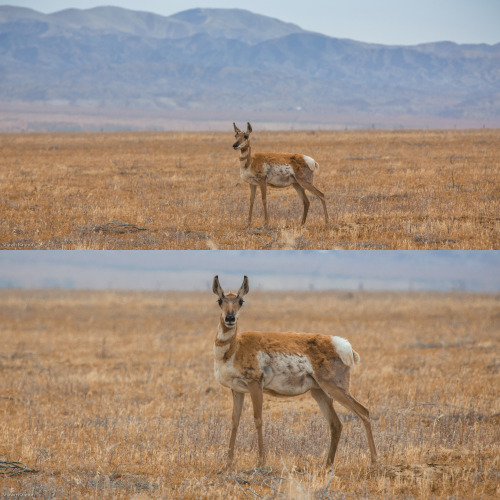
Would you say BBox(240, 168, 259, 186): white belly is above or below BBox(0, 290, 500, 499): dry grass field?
above

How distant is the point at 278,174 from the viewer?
15578 mm

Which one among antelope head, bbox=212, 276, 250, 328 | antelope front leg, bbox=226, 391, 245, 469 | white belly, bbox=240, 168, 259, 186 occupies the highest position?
white belly, bbox=240, 168, 259, 186

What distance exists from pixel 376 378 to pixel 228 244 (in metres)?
5.29

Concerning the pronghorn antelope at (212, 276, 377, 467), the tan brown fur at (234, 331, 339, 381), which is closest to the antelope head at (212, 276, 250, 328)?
the pronghorn antelope at (212, 276, 377, 467)

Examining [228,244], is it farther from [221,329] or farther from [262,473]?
[262,473]

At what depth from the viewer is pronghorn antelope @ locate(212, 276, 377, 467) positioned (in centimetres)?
933

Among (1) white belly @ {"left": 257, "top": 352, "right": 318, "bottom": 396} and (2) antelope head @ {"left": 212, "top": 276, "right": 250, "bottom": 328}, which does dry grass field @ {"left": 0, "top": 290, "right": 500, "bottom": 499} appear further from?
(2) antelope head @ {"left": 212, "top": 276, "right": 250, "bottom": 328}

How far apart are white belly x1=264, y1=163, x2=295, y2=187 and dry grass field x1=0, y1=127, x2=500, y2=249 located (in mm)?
1231

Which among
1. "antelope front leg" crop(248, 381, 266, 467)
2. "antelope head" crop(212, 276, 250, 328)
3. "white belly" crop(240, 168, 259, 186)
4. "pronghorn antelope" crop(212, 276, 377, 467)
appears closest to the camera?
→ "antelope head" crop(212, 276, 250, 328)

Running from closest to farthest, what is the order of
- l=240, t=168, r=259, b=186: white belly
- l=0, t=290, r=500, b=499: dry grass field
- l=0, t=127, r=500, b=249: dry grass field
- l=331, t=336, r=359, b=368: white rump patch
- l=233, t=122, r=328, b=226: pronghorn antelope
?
l=0, t=290, r=500, b=499: dry grass field → l=331, t=336, r=359, b=368: white rump patch → l=233, t=122, r=328, b=226: pronghorn antelope → l=240, t=168, r=259, b=186: white belly → l=0, t=127, r=500, b=249: dry grass field

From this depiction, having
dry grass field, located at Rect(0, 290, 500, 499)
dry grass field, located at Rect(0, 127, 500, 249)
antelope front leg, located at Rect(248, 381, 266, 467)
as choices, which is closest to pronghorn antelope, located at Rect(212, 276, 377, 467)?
antelope front leg, located at Rect(248, 381, 266, 467)

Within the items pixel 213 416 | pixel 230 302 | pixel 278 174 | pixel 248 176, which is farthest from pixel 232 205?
pixel 230 302

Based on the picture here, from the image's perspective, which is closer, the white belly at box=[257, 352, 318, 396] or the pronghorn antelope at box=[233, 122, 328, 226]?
the white belly at box=[257, 352, 318, 396]

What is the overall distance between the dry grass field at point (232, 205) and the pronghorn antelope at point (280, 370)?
214 inches
